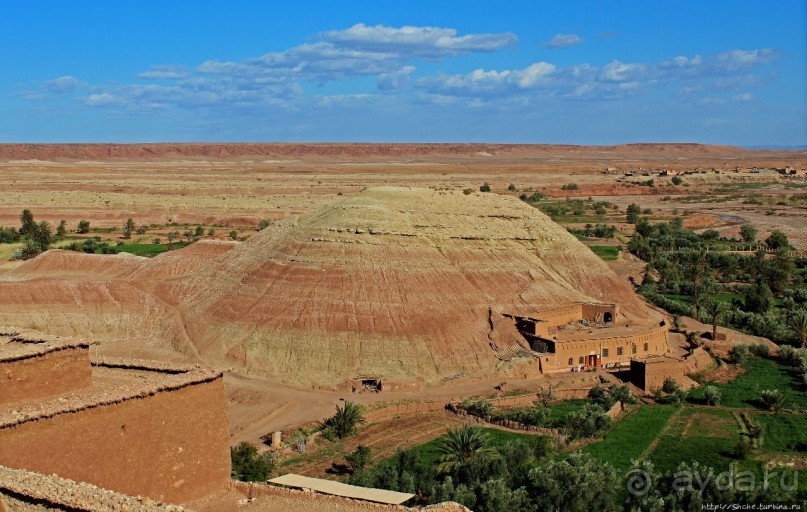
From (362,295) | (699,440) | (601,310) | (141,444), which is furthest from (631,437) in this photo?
(141,444)

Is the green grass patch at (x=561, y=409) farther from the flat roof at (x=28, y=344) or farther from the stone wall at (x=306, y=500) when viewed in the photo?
the flat roof at (x=28, y=344)

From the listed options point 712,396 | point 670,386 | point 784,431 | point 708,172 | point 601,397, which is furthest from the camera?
point 708,172

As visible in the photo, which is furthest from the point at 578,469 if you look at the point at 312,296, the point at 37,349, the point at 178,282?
the point at 178,282

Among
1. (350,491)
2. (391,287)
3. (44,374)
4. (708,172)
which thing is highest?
(708,172)

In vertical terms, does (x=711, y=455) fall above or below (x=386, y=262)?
below

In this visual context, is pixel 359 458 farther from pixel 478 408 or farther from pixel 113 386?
pixel 113 386

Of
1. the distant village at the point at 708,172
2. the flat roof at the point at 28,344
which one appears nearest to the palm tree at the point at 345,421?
the flat roof at the point at 28,344

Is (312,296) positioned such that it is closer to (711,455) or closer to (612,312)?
(612,312)

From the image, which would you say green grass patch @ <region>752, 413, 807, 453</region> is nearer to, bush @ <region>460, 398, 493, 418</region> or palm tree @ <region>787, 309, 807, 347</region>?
bush @ <region>460, 398, 493, 418</region>
